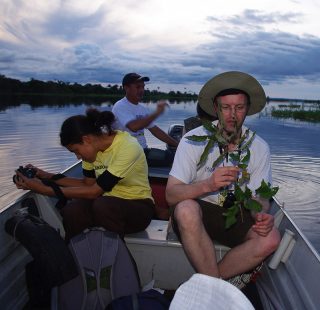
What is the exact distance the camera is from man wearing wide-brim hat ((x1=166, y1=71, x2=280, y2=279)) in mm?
2389

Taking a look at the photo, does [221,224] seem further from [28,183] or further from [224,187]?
[28,183]

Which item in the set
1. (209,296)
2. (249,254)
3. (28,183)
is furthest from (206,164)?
(209,296)

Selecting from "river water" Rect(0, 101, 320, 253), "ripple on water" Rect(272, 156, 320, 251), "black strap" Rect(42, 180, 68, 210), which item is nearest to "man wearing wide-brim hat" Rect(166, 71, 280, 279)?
"black strap" Rect(42, 180, 68, 210)

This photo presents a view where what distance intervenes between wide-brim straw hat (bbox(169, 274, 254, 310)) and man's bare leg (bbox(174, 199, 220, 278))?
1.08m

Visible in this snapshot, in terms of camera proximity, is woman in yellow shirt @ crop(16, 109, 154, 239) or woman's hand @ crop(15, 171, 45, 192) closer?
woman in yellow shirt @ crop(16, 109, 154, 239)

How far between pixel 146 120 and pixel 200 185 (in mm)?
2424

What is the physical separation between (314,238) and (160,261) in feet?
13.5

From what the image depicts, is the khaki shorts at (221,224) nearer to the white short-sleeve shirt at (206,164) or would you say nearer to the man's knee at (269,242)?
the white short-sleeve shirt at (206,164)

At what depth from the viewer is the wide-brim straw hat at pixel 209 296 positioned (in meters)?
1.21

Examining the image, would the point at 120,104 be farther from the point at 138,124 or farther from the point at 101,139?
the point at 101,139

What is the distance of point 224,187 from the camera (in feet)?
8.62

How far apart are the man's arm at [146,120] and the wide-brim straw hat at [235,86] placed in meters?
1.70

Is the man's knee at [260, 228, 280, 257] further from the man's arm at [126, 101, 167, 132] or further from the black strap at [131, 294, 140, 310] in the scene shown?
the man's arm at [126, 101, 167, 132]

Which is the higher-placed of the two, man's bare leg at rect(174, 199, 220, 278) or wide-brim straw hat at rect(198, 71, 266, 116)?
wide-brim straw hat at rect(198, 71, 266, 116)
